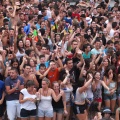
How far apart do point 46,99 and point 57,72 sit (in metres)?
0.88

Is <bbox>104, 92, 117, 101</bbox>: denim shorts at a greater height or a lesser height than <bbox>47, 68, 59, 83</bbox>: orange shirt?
lesser

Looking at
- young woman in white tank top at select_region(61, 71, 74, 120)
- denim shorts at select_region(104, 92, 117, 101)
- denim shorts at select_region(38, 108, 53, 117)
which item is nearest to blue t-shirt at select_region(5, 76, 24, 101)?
denim shorts at select_region(38, 108, 53, 117)

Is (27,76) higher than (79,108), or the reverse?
(27,76)

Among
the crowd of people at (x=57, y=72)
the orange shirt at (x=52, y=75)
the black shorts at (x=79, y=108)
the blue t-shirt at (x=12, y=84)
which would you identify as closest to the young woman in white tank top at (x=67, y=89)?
the crowd of people at (x=57, y=72)

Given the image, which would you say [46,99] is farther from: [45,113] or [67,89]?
[67,89]

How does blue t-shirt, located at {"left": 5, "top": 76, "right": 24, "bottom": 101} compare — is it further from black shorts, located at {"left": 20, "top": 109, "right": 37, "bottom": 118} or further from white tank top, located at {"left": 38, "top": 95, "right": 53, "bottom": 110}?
white tank top, located at {"left": 38, "top": 95, "right": 53, "bottom": 110}

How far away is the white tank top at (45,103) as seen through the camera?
8430mm

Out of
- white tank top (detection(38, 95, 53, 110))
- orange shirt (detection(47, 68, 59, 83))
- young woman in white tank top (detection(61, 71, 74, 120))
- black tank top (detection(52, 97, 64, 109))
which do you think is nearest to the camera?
white tank top (detection(38, 95, 53, 110))

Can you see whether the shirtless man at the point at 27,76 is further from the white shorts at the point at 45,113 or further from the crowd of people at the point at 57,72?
the white shorts at the point at 45,113

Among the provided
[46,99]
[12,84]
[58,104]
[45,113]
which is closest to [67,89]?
[58,104]

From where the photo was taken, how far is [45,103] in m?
8.47

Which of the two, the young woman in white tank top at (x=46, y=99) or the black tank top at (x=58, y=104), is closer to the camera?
the young woman in white tank top at (x=46, y=99)

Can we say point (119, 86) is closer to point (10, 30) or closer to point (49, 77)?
point (49, 77)

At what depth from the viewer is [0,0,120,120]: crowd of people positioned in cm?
848
